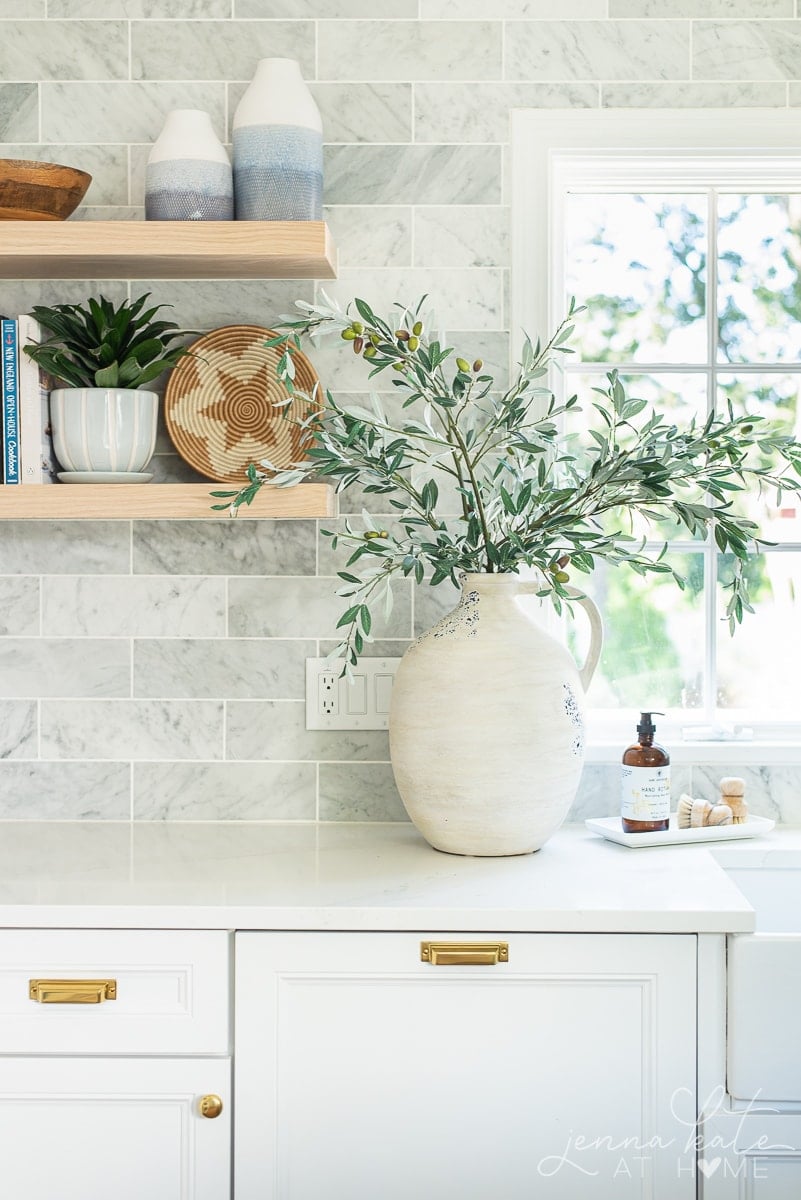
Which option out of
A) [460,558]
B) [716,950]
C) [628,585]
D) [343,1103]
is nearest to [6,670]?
[460,558]

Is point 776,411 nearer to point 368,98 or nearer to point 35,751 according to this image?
point 368,98

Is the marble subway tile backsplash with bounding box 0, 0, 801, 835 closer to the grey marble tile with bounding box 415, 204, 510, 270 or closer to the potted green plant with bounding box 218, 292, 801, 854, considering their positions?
the grey marble tile with bounding box 415, 204, 510, 270

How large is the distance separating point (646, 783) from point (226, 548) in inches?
32.8

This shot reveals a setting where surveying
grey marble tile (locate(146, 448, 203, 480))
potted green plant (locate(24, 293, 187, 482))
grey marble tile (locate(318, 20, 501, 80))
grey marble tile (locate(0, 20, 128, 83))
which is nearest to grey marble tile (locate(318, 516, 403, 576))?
grey marble tile (locate(146, 448, 203, 480))

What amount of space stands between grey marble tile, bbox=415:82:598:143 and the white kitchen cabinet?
4.62 ft

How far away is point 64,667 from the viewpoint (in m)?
2.02

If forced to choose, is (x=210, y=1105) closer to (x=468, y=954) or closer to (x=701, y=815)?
(x=468, y=954)

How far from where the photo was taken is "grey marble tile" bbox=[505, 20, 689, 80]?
1.96 metres

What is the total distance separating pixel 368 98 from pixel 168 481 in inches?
30.1

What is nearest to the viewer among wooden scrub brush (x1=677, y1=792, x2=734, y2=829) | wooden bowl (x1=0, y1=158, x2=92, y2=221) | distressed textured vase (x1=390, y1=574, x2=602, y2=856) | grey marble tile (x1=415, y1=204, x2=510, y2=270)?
distressed textured vase (x1=390, y1=574, x2=602, y2=856)

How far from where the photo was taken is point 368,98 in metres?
1.98

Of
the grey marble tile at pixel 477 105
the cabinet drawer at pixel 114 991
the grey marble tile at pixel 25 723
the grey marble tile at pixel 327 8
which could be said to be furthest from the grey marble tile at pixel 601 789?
the grey marble tile at pixel 327 8

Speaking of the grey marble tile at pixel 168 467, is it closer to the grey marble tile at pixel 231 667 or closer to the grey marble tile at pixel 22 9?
the grey marble tile at pixel 231 667

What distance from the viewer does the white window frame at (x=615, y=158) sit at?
1.96 meters
